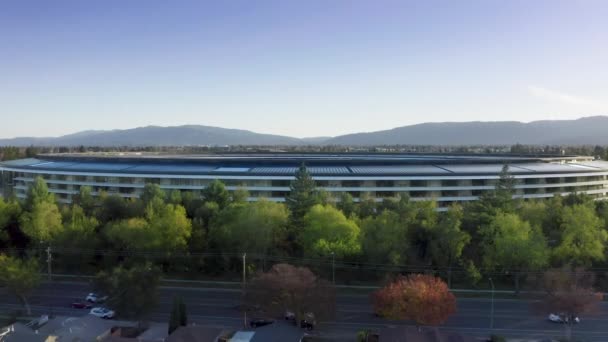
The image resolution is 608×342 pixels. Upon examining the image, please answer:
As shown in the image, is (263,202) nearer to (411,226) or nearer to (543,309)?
(411,226)

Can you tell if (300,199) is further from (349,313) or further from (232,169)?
(232,169)

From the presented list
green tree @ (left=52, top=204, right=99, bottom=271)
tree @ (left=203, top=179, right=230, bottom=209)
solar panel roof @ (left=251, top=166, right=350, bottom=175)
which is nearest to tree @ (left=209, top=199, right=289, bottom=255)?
tree @ (left=203, top=179, right=230, bottom=209)

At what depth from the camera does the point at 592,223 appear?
3444 cm

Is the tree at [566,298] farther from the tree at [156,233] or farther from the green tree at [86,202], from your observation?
the green tree at [86,202]

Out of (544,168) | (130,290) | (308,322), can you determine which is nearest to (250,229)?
(308,322)

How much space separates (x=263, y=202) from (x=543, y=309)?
21939mm

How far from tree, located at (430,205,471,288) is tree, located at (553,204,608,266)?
682 cm

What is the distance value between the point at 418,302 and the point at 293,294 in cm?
665

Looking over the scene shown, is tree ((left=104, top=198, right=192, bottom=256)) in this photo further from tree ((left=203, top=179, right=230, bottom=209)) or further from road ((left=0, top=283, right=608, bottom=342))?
tree ((left=203, top=179, right=230, bottom=209))

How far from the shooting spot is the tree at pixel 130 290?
26.0 metres

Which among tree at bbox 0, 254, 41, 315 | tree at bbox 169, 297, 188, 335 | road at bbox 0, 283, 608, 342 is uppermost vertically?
tree at bbox 0, 254, 41, 315

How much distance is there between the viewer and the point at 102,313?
28.1 m

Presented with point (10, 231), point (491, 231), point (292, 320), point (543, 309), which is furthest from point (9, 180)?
point (543, 309)

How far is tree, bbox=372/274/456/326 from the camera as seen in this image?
24.1 metres
